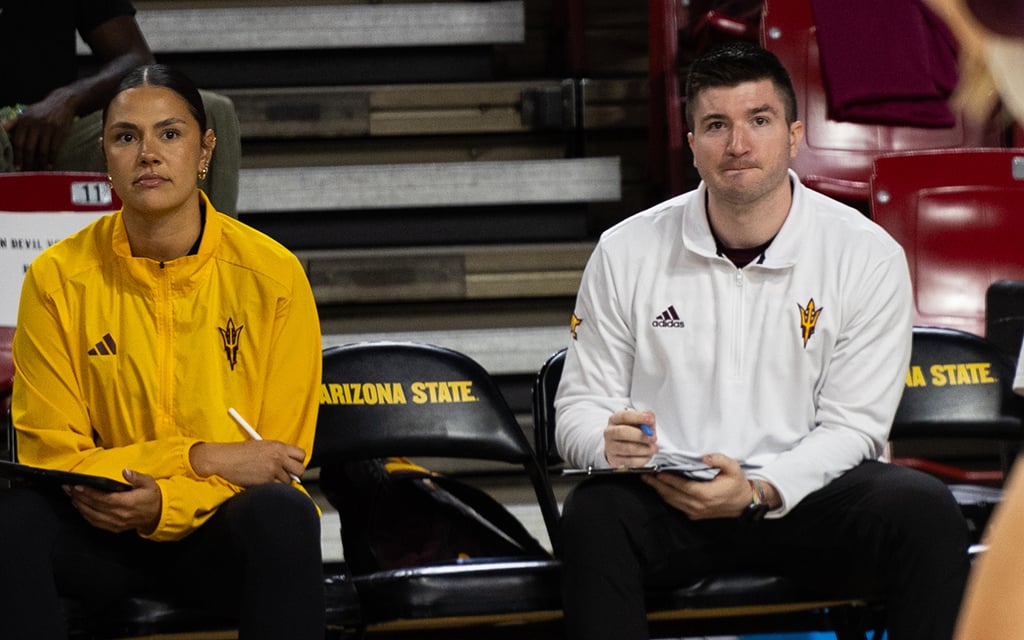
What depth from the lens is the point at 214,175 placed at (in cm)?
323

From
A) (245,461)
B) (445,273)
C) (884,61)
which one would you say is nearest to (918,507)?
(245,461)

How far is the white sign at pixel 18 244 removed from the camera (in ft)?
9.20

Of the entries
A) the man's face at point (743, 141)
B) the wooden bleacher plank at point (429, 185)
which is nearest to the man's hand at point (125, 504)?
the man's face at point (743, 141)

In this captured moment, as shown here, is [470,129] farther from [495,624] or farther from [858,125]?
[495,624]

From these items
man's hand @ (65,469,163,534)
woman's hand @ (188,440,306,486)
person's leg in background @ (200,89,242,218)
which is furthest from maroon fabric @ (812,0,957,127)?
man's hand @ (65,469,163,534)

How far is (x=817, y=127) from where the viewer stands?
383 cm

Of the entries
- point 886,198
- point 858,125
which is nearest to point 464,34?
point 858,125

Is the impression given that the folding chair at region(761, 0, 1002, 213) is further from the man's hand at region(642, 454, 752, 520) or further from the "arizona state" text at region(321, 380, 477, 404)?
the man's hand at region(642, 454, 752, 520)

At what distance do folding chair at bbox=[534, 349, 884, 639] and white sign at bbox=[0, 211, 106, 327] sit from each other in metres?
1.39

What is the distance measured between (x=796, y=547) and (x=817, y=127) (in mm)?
1785

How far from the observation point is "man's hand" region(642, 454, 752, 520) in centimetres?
225

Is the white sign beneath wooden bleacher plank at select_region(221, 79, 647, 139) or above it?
beneath

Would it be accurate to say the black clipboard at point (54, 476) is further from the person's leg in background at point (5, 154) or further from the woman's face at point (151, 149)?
the person's leg in background at point (5, 154)

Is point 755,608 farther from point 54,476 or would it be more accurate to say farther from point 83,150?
point 83,150
